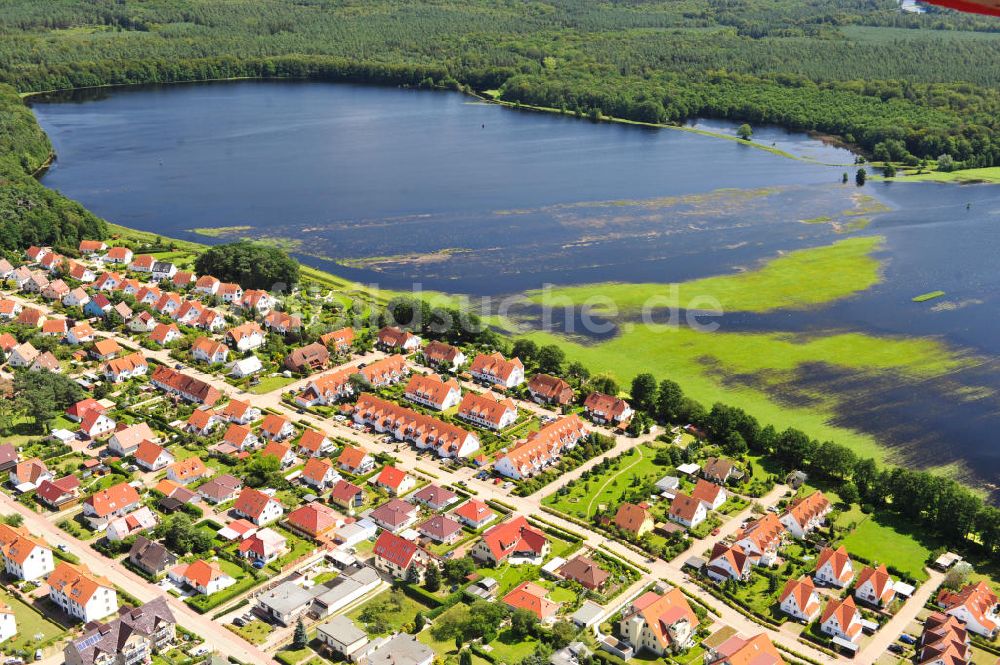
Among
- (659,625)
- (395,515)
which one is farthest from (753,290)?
(659,625)

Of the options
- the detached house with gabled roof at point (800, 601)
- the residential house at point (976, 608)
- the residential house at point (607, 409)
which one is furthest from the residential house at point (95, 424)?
the residential house at point (976, 608)

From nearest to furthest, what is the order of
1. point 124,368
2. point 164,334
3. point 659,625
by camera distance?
point 659,625
point 124,368
point 164,334

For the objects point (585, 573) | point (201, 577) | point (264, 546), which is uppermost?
point (585, 573)

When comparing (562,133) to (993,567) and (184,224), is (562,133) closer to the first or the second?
(184,224)

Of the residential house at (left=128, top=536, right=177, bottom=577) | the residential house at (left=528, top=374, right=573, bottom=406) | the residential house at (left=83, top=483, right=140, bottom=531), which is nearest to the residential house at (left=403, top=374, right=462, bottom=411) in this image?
the residential house at (left=528, top=374, right=573, bottom=406)

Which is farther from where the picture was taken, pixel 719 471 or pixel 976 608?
pixel 719 471

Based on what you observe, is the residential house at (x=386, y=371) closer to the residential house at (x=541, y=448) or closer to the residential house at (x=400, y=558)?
the residential house at (x=541, y=448)

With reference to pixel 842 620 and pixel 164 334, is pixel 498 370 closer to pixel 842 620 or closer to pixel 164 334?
pixel 164 334
